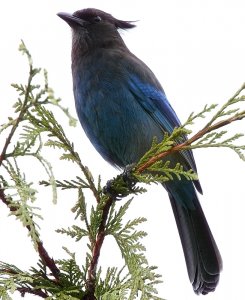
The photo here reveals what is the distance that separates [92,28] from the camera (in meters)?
4.82

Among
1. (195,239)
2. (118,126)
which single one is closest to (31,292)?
(118,126)

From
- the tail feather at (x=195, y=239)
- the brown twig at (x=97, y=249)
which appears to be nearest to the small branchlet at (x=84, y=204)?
the brown twig at (x=97, y=249)

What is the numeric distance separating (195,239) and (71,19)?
6.70ft

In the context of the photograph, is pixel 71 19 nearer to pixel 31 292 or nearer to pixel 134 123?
pixel 134 123

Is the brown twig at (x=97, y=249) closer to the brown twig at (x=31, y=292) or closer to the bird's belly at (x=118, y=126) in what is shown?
the brown twig at (x=31, y=292)

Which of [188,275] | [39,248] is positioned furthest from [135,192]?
[188,275]

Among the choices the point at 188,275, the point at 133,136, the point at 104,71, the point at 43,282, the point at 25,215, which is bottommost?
the point at 43,282

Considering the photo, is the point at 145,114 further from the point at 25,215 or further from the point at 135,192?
the point at 25,215

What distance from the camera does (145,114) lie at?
419 centimetres

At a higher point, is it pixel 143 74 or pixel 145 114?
pixel 143 74

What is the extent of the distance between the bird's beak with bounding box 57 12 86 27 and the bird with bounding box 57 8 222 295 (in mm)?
273

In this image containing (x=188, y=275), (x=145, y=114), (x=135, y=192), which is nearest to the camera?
(x=135, y=192)

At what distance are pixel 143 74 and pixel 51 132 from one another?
7.26 ft

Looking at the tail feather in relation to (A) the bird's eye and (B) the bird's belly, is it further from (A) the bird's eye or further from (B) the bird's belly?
(A) the bird's eye
